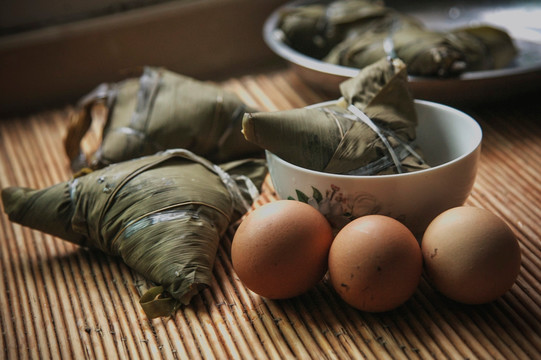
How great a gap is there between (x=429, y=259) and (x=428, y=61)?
0.43 metres

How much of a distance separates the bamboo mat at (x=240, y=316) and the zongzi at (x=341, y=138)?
135 millimetres

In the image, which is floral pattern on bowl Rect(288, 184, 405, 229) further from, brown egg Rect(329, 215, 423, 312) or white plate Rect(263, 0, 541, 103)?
white plate Rect(263, 0, 541, 103)

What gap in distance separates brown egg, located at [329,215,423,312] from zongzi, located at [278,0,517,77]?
0.43 meters

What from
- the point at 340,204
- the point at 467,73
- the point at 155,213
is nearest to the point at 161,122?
the point at 155,213

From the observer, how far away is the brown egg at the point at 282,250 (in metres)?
0.59

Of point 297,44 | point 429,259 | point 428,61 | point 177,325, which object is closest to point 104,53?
point 297,44

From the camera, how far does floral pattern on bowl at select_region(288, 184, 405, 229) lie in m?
0.63

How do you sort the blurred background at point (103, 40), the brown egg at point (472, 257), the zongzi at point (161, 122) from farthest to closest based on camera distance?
1. the blurred background at point (103, 40)
2. the zongzi at point (161, 122)
3. the brown egg at point (472, 257)

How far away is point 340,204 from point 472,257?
149mm

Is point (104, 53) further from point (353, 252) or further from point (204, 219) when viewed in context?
point (353, 252)

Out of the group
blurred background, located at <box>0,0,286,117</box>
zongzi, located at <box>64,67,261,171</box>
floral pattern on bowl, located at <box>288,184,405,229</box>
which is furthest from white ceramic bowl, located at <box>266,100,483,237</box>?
blurred background, located at <box>0,0,286,117</box>

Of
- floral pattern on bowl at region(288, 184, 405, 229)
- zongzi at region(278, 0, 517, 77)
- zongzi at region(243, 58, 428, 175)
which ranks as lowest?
zongzi at region(278, 0, 517, 77)

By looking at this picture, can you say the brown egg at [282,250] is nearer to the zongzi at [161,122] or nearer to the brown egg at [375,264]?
the brown egg at [375,264]

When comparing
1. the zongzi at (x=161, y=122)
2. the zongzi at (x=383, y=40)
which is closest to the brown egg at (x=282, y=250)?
the zongzi at (x=161, y=122)
